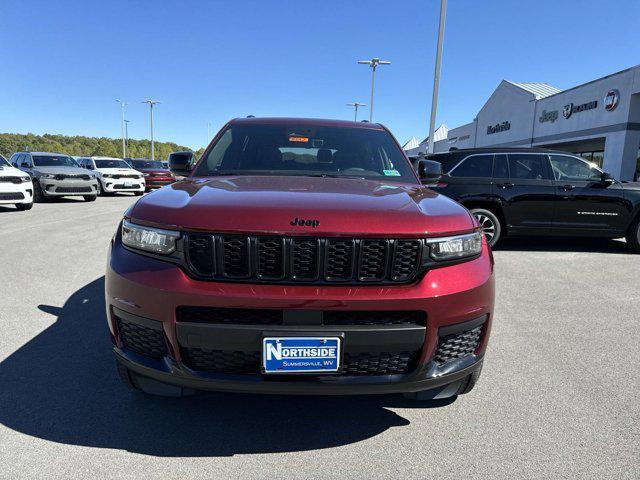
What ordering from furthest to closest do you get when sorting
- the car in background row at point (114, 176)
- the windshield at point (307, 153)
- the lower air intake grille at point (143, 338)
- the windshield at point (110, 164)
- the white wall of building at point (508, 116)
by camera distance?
→ 1. the white wall of building at point (508, 116)
2. the windshield at point (110, 164)
3. the car in background row at point (114, 176)
4. the windshield at point (307, 153)
5. the lower air intake grille at point (143, 338)

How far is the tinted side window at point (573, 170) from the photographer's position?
7.56m

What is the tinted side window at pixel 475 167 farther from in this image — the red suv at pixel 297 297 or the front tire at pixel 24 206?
the front tire at pixel 24 206

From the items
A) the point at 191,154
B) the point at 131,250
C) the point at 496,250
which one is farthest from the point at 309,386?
the point at 496,250

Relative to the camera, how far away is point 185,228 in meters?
1.99

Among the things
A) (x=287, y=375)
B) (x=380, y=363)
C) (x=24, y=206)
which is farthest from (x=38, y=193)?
(x=380, y=363)

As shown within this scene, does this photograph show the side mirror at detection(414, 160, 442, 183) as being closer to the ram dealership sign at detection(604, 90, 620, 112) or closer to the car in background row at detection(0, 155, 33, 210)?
the car in background row at detection(0, 155, 33, 210)

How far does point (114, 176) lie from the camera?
18781mm

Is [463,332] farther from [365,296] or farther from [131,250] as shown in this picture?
[131,250]

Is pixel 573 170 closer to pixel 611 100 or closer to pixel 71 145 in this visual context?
pixel 611 100

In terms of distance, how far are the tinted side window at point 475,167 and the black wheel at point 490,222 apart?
0.63 m

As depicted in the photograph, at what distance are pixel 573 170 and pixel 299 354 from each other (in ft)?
24.2

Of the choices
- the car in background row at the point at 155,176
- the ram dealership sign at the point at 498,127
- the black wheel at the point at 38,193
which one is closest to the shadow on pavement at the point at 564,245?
the black wheel at the point at 38,193

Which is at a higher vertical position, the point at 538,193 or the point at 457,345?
the point at 538,193

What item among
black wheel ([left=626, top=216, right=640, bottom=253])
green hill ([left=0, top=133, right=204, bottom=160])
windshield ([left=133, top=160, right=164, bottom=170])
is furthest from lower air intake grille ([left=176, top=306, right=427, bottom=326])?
green hill ([left=0, top=133, right=204, bottom=160])
